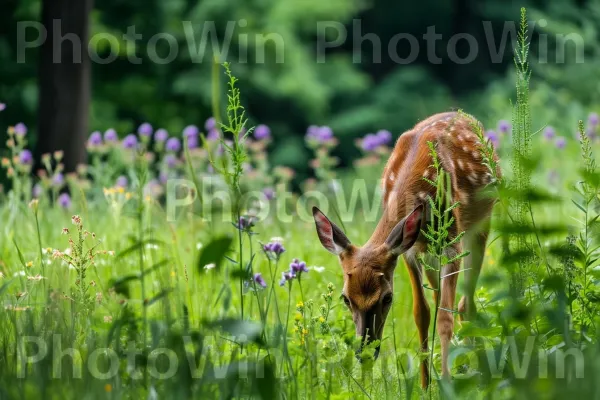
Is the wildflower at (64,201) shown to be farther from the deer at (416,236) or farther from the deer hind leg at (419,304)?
the deer hind leg at (419,304)

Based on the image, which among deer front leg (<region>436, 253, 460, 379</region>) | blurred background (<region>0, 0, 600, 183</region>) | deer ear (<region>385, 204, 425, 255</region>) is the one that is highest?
blurred background (<region>0, 0, 600, 183</region>)

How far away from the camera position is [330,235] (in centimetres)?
423

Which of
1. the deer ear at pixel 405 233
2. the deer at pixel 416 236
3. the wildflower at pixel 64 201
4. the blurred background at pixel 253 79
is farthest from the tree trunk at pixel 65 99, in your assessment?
the deer ear at pixel 405 233

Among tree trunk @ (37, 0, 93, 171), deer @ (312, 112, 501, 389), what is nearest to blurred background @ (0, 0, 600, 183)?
tree trunk @ (37, 0, 93, 171)

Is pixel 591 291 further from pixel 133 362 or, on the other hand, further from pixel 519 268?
pixel 133 362

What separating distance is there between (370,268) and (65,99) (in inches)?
294

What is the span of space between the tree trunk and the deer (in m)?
6.22

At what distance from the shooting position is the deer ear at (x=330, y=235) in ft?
13.8

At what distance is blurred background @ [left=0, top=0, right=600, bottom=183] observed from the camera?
35.7ft

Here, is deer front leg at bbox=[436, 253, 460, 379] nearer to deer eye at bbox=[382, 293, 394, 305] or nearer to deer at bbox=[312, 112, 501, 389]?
deer at bbox=[312, 112, 501, 389]

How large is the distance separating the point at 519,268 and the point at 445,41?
76.4ft

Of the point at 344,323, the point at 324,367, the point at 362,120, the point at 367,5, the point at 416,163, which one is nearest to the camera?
the point at 324,367

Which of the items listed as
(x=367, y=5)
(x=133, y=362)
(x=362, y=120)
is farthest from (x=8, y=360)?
(x=367, y=5)

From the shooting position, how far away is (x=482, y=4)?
22.9m
